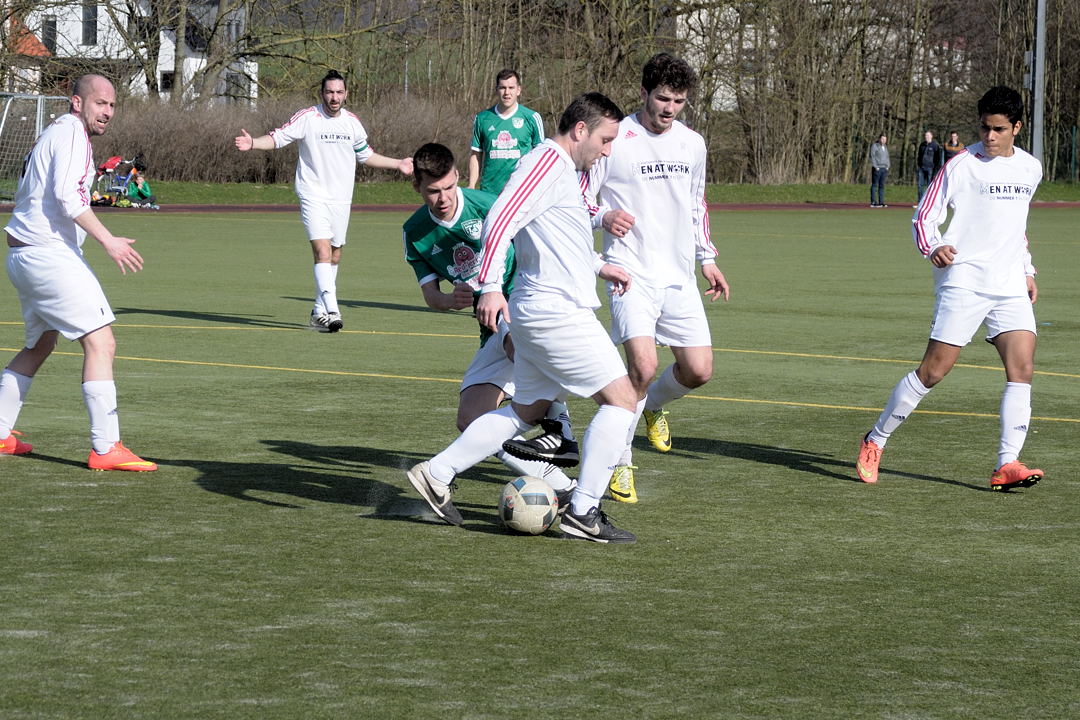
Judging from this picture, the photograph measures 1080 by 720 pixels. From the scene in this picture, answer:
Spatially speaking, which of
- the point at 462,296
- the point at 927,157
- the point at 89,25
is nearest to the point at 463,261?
the point at 462,296

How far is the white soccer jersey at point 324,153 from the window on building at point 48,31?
1293 inches

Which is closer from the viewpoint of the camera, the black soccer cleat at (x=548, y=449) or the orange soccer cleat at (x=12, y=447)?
the black soccer cleat at (x=548, y=449)

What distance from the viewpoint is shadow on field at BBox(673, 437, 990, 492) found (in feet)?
27.5

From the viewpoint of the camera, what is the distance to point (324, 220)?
1541 centimetres

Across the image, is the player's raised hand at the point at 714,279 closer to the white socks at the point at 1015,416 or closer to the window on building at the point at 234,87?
the white socks at the point at 1015,416

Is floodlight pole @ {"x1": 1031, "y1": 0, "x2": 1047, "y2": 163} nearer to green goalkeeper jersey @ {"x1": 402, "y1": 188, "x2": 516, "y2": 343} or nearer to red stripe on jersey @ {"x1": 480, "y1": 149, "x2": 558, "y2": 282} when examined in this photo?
green goalkeeper jersey @ {"x1": 402, "y1": 188, "x2": 516, "y2": 343}

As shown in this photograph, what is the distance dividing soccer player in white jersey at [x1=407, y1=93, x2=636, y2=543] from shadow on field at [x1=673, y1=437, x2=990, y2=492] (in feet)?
6.81

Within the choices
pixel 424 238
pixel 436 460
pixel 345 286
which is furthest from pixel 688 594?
pixel 345 286

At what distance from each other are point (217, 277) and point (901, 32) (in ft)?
139

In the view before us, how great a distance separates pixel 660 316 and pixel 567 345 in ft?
5.36

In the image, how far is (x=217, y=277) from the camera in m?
20.3

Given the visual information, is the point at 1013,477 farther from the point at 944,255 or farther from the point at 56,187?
the point at 56,187

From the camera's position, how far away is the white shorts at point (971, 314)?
8211 millimetres

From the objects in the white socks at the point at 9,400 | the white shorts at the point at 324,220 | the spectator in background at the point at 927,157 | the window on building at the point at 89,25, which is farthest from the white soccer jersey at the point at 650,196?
the window on building at the point at 89,25
